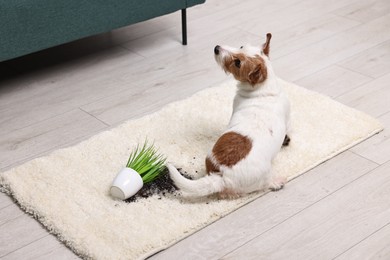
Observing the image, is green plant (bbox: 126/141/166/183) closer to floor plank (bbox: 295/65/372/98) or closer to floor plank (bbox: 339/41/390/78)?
floor plank (bbox: 295/65/372/98)

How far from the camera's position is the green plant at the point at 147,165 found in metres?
1.91

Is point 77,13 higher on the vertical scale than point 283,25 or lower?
higher

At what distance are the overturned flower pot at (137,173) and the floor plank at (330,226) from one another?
1.24ft

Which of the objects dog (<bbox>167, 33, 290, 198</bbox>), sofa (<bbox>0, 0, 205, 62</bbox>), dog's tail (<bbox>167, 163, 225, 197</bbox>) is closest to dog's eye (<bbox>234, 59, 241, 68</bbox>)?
dog (<bbox>167, 33, 290, 198</bbox>)

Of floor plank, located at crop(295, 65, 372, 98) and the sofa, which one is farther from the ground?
the sofa

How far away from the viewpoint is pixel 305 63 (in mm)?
2758

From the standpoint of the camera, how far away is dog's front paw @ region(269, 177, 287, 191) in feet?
6.32

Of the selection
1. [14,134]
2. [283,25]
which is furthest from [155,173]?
[283,25]

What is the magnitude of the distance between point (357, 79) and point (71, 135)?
1217 millimetres

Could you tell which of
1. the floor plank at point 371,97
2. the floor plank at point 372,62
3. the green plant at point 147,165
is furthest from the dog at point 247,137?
the floor plank at point 372,62

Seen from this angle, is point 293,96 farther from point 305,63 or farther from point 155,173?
point 155,173

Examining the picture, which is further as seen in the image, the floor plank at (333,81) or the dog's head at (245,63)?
the floor plank at (333,81)

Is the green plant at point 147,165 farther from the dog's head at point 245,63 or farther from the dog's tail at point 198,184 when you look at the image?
the dog's head at point 245,63

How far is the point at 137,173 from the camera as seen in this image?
6.17 ft
